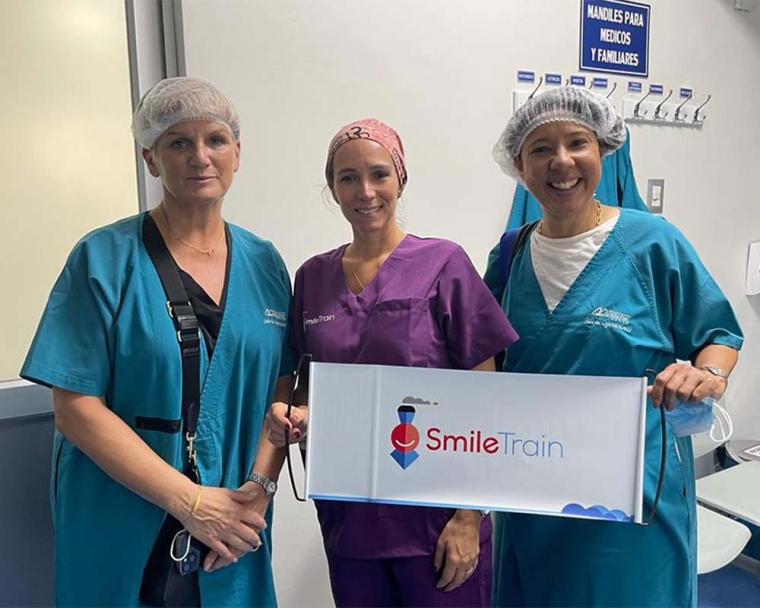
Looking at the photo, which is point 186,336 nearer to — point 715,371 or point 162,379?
point 162,379

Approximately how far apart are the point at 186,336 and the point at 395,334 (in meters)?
0.36

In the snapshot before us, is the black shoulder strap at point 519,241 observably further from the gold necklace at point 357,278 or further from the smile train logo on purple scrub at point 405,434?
the smile train logo on purple scrub at point 405,434

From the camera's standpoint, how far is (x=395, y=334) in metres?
1.13

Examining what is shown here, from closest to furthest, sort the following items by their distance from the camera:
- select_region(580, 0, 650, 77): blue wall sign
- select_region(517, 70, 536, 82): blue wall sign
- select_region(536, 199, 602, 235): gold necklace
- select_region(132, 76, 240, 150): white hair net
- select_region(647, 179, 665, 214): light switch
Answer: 1. select_region(132, 76, 240, 150): white hair net
2. select_region(536, 199, 602, 235): gold necklace
3. select_region(517, 70, 536, 82): blue wall sign
4. select_region(580, 0, 650, 77): blue wall sign
5. select_region(647, 179, 665, 214): light switch

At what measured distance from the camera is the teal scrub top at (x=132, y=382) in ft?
3.46

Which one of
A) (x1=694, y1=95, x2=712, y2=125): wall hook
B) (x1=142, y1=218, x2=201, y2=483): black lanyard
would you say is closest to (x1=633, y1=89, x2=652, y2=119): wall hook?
(x1=694, y1=95, x2=712, y2=125): wall hook

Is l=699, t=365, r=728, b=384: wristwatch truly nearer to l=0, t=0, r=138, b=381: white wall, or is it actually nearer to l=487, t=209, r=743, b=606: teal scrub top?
l=487, t=209, r=743, b=606: teal scrub top

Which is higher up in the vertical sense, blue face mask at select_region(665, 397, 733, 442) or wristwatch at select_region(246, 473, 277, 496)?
blue face mask at select_region(665, 397, 733, 442)

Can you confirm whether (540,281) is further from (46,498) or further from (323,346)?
(46,498)

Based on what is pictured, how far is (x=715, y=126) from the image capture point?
250 cm

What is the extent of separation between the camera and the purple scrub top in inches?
44.8

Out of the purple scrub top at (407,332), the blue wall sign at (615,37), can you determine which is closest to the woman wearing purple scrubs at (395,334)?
the purple scrub top at (407,332)

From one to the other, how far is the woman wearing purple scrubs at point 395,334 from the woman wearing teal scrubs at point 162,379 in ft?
0.49

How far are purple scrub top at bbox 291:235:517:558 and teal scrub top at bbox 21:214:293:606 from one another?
0.14 metres
